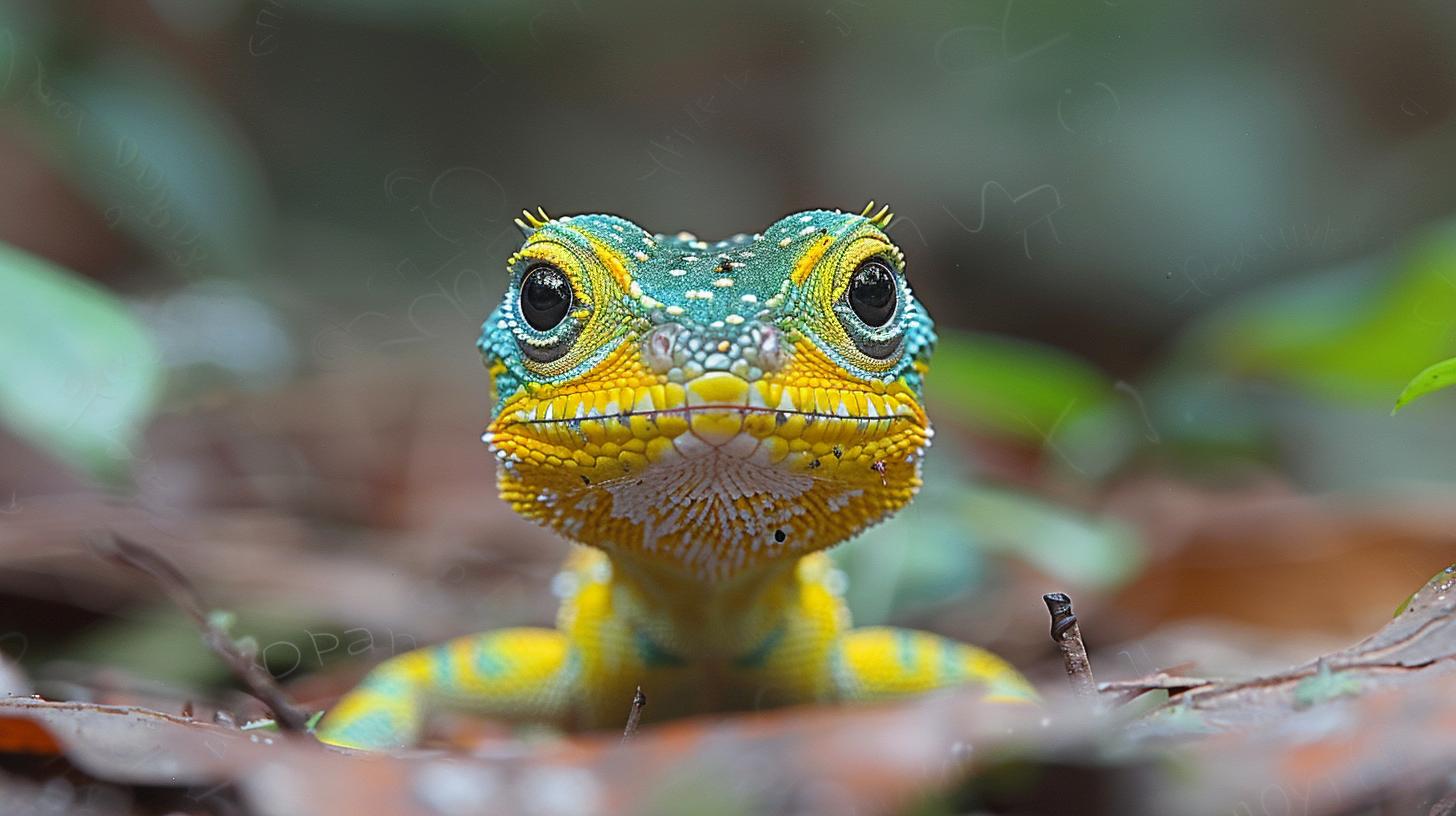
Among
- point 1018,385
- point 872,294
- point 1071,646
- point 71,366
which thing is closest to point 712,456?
point 872,294

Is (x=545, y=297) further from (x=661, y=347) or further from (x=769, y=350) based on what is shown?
(x=769, y=350)

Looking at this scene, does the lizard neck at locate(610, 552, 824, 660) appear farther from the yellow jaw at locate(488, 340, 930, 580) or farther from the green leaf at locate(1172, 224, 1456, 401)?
the green leaf at locate(1172, 224, 1456, 401)

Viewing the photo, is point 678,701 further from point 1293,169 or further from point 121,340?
point 1293,169

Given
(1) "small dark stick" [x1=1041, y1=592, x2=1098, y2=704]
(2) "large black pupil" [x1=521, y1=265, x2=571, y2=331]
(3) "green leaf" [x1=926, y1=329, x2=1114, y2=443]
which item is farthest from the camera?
(3) "green leaf" [x1=926, y1=329, x2=1114, y2=443]

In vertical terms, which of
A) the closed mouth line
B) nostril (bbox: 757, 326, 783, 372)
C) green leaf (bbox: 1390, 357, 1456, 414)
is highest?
nostril (bbox: 757, 326, 783, 372)

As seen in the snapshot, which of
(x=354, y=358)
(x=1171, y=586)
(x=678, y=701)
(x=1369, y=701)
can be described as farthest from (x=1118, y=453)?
(x=354, y=358)

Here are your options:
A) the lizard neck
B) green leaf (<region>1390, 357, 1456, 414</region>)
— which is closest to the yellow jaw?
the lizard neck

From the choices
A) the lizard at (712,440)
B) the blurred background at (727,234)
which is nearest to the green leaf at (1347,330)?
the blurred background at (727,234)
